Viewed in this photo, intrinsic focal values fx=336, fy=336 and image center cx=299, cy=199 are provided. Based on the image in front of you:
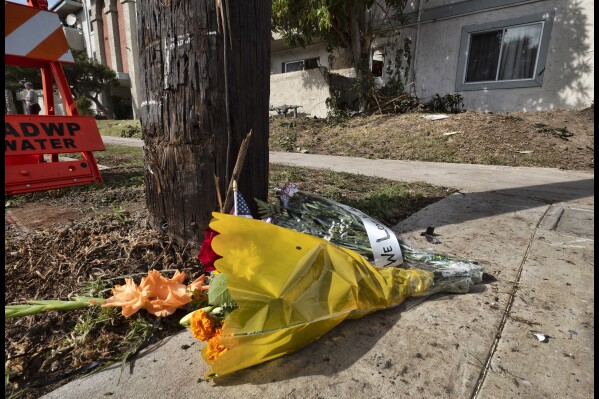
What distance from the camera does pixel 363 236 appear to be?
202 cm

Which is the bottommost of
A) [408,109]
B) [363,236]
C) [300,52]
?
[363,236]

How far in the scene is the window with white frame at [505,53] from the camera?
28.8 feet

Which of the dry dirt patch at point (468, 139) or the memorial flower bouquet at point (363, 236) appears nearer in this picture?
the memorial flower bouquet at point (363, 236)

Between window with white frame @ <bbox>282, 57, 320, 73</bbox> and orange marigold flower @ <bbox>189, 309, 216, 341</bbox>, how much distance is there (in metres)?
14.6

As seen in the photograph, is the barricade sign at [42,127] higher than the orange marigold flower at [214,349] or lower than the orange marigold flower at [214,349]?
higher

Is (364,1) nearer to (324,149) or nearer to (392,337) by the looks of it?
(324,149)

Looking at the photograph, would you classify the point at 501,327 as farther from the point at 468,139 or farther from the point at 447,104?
the point at 447,104

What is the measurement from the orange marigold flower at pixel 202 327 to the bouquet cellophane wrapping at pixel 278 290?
0.40ft

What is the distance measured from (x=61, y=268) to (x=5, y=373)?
73 cm

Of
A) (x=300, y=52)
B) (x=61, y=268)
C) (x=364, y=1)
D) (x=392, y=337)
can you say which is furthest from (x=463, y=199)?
(x=300, y=52)

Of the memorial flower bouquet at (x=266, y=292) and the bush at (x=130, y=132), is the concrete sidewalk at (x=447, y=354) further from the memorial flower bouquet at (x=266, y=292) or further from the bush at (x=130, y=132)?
the bush at (x=130, y=132)

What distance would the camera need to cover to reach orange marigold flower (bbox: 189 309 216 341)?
123 centimetres

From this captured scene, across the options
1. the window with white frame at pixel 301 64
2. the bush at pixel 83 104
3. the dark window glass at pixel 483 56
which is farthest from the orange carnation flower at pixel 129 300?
the bush at pixel 83 104

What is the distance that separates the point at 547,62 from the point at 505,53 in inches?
44.3
